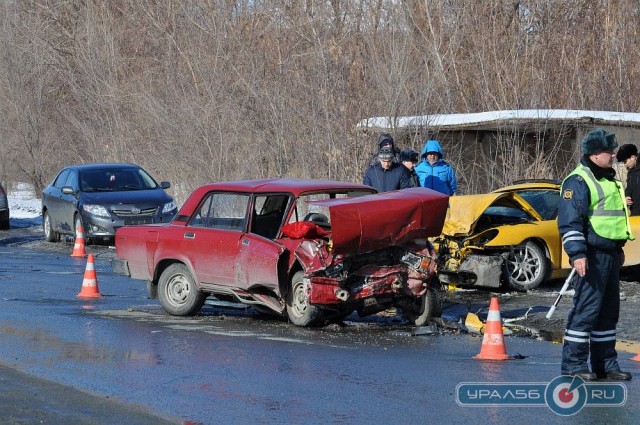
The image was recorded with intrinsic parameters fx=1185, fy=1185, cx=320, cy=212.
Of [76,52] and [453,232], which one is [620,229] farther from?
[76,52]

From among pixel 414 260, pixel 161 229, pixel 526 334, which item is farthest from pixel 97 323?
pixel 526 334

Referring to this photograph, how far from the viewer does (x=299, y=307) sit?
1219 centimetres

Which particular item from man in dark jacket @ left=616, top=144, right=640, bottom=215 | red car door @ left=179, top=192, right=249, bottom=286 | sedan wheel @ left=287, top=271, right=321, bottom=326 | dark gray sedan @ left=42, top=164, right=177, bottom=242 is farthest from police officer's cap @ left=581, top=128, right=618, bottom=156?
dark gray sedan @ left=42, top=164, right=177, bottom=242

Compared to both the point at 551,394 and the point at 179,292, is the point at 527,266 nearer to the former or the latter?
the point at 179,292

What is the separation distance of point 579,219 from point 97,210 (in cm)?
1550

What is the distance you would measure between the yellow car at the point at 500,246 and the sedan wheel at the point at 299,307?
325 cm

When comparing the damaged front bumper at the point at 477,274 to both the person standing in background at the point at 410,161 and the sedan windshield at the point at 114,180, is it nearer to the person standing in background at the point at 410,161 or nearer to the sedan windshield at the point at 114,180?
the person standing in background at the point at 410,161

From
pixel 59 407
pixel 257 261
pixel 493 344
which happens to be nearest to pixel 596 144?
pixel 493 344

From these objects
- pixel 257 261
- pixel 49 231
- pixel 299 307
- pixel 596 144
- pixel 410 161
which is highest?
pixel 596 144

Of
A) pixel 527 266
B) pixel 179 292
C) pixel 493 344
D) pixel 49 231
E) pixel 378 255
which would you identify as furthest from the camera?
pixel 49 231

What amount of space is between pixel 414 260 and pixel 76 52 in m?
28.7

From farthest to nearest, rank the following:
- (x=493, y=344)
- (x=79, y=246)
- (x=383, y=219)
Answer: (x=79, y=246), (x=383, y=219), (x=493, y=344)

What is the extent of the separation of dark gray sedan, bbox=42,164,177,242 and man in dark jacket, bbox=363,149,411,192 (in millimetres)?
8427

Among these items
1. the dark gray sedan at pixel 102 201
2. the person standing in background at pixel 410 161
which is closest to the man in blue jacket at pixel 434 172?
the person standing in background at pixel 410 161
